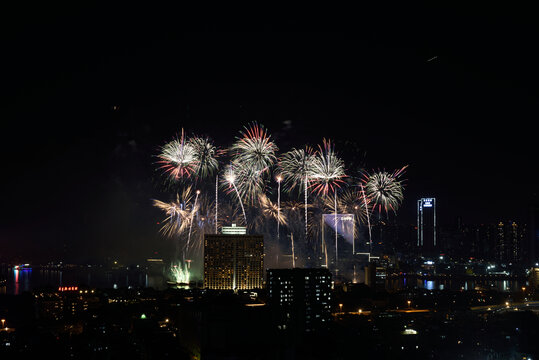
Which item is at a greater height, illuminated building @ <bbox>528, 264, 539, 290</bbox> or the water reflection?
illuminated building @ <bbox>528, 264, 539, 290</bbox>

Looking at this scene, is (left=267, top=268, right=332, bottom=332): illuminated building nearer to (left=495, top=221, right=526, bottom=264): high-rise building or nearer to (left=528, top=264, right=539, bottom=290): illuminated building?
(left=528, top=264, right=539, bottom=290): illuminated building

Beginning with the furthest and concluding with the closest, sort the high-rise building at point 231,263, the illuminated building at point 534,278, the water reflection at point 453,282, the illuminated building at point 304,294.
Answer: the water reflection at point 453,282, the illuminated building at point 534,278, the high-rise building at point 231,263, the illuminated building at point 304,294

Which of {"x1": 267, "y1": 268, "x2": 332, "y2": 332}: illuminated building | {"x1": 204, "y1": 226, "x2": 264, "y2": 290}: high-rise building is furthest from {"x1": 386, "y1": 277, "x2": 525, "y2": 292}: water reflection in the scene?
{"x1": 267, "y1": 268, "x2": 332, "y2": 332}: illuminated building

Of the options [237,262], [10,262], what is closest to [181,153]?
[237,262]

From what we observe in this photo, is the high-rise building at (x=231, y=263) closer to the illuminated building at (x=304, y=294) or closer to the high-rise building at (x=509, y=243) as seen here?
the illuminated building at (x=304, y=294)

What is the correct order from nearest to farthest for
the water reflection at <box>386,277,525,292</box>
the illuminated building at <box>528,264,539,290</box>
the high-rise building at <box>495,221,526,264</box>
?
the illuminated building at <box>528,264,539,290</box>, the water reflection at <box>386,277,525,292</box>, the high-rise building at <box>495,221,526,264</box>

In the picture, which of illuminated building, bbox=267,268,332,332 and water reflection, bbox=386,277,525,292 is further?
water reflection, bbox=386,277,525,292

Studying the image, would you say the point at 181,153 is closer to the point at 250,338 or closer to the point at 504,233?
the point at 250,338

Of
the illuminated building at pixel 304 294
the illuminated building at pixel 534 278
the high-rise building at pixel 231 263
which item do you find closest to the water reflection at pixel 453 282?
the illuminated building at pixel 534 278

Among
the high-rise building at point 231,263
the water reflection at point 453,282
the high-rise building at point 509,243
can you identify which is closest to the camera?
the high-rise building at point 231,263
